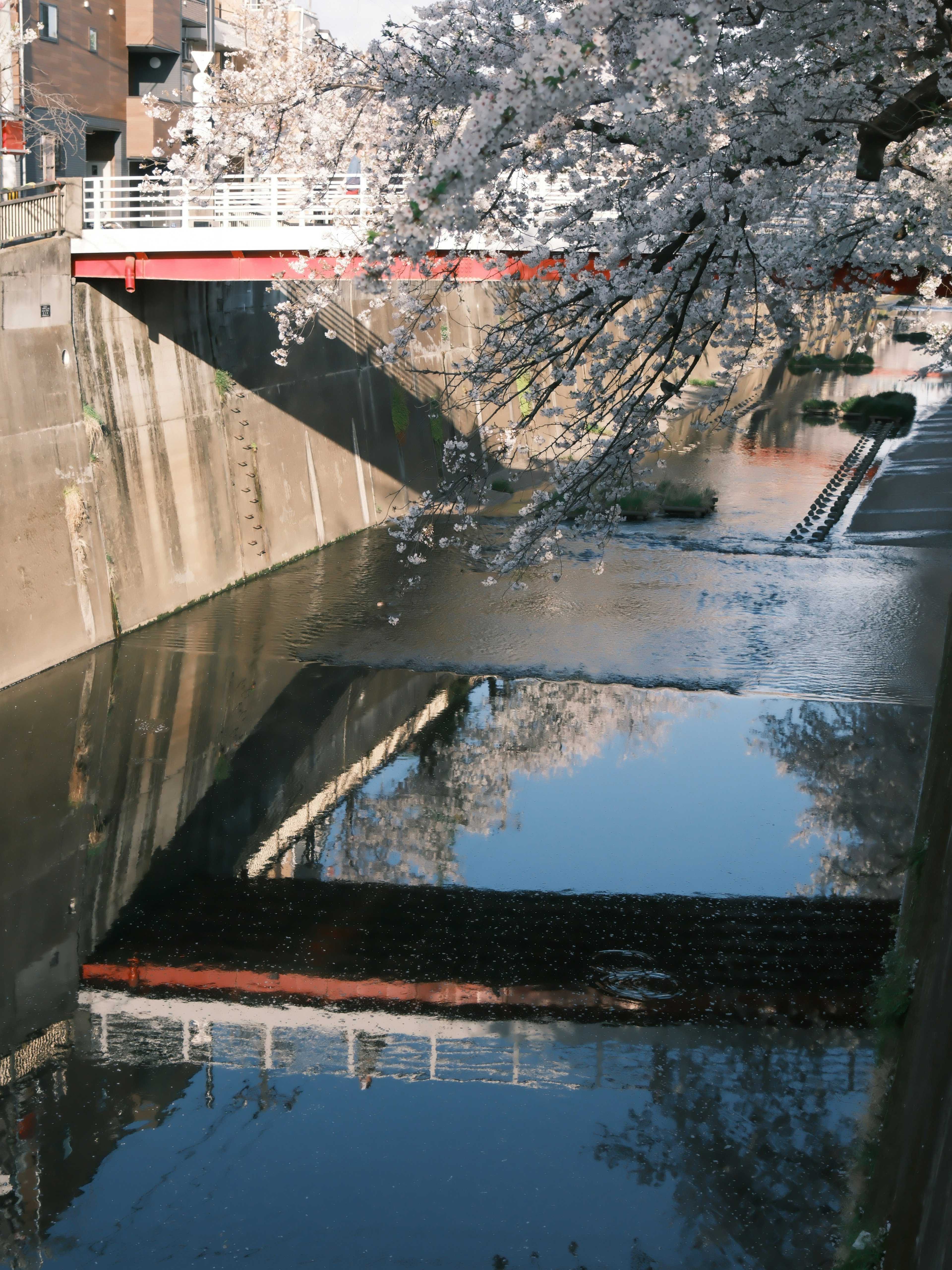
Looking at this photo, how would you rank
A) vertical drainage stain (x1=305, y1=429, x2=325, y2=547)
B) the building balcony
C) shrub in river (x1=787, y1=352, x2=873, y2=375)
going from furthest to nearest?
shrub in river (x1=787, y1=352, x2=873, y2=375) < the building balcony < vertical drainage stain (x1=305, y1=429, x2=325, y2=547)

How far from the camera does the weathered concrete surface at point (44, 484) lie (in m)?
17.5

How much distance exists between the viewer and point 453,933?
38.7 ft

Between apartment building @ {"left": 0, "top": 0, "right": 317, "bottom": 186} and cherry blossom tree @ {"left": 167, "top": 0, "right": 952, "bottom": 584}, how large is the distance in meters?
17.2

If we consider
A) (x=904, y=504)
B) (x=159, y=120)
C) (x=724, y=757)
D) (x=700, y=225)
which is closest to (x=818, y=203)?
(x=700, y=225)

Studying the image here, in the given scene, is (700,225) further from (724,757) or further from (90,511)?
(90,511)

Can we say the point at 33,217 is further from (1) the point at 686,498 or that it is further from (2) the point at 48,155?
(1) the point at 686,498

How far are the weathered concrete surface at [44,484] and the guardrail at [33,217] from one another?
0.27 metres

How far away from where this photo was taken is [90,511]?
63.3 feet

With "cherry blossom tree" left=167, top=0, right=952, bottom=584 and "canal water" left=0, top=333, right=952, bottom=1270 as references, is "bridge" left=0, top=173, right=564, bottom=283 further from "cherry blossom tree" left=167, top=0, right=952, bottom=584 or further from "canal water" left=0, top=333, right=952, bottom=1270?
"canal water" left=0, top=333, right=952, bottom=1270

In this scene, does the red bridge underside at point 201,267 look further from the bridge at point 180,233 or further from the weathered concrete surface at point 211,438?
the weathered concrete surface at point 211,438

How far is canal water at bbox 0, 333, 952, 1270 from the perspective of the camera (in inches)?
331

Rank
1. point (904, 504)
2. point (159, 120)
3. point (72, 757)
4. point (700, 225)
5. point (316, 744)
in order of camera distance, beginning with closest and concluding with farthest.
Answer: point (700, 225)
point (72, 757)
point (316, 744)
point (904, 504)
point (159, 120)

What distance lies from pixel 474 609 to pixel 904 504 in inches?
583

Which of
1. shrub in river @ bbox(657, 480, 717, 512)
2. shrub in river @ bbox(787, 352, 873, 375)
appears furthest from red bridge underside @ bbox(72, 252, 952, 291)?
shrub in river @ bbox(787, 352, 873, 375)
